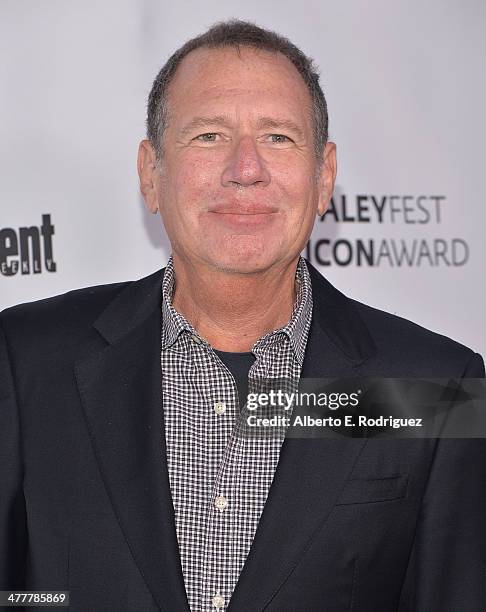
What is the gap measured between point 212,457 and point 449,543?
0.53 metres

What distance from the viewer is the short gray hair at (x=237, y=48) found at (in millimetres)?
2211

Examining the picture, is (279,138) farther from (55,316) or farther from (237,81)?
(55,316)

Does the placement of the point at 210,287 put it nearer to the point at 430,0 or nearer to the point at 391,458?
the point at 391,458

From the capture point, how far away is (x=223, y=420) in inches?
80.4

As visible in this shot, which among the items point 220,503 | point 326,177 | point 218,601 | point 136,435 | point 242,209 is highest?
point 326,177

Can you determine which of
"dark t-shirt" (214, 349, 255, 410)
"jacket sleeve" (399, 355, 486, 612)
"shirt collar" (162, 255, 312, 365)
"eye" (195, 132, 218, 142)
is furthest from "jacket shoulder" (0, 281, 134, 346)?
"jacket sleeve" (399, 355, 486, 612)

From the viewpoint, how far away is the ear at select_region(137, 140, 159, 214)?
2.25 meters

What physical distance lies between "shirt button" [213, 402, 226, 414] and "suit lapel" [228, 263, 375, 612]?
0.14 metres

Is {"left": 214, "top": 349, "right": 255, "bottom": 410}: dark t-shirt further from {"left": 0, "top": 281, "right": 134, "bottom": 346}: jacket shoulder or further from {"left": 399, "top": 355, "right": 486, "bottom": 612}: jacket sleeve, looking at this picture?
{"left": 399, "top": 355, "right": 486, "bottom": 612}: jacket sleeve

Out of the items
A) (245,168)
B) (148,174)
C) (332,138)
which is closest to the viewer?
(245,168)

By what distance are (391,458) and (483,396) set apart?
29cm

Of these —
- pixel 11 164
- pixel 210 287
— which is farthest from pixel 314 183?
pixel 11 164

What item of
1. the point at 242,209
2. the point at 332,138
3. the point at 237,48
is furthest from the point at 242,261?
the point at 332,138

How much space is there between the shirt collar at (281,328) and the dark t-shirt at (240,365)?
3 centimetres
